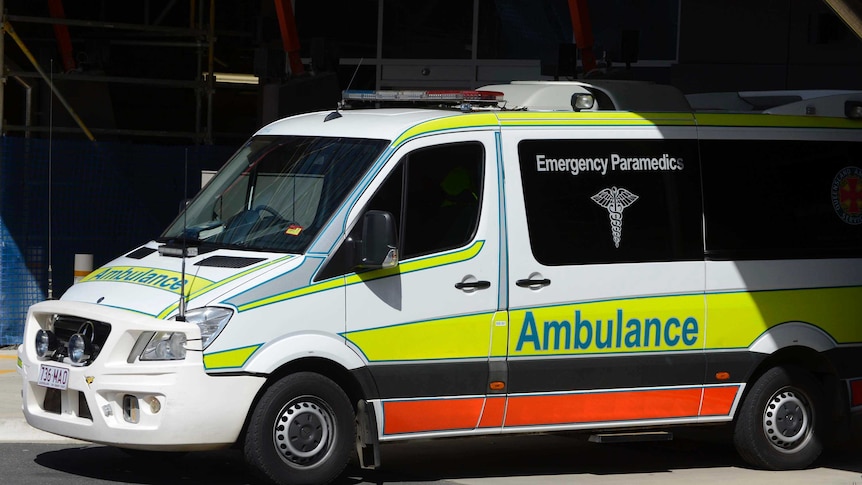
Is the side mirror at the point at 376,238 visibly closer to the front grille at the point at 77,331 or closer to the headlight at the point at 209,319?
the headlight at the point at 209,319

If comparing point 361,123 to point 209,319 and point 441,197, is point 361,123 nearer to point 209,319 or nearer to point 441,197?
point 441,197

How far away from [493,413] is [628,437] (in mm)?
971

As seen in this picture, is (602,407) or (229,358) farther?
(602,407)

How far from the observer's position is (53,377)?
8086mm

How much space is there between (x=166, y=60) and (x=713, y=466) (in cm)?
1504

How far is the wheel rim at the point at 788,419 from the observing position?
9398 mm

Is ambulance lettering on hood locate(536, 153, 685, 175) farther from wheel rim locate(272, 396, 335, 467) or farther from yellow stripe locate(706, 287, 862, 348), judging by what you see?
wheel rim locate(272, 396, 335, 467)

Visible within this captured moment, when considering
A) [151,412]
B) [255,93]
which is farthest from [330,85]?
[151,412]

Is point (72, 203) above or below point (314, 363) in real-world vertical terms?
above

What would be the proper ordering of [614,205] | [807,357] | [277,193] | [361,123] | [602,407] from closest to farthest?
[277,193]
[361,123]
[602,407]
[614,205]
[807,357]

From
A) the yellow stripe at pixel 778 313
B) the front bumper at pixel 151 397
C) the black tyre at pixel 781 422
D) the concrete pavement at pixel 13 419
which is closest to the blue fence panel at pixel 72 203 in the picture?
the concrete pavement at pixel 13 419

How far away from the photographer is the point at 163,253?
8539 millimetres

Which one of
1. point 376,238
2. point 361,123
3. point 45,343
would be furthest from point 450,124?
point 45,343

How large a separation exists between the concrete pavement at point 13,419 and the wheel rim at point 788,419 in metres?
4.64
